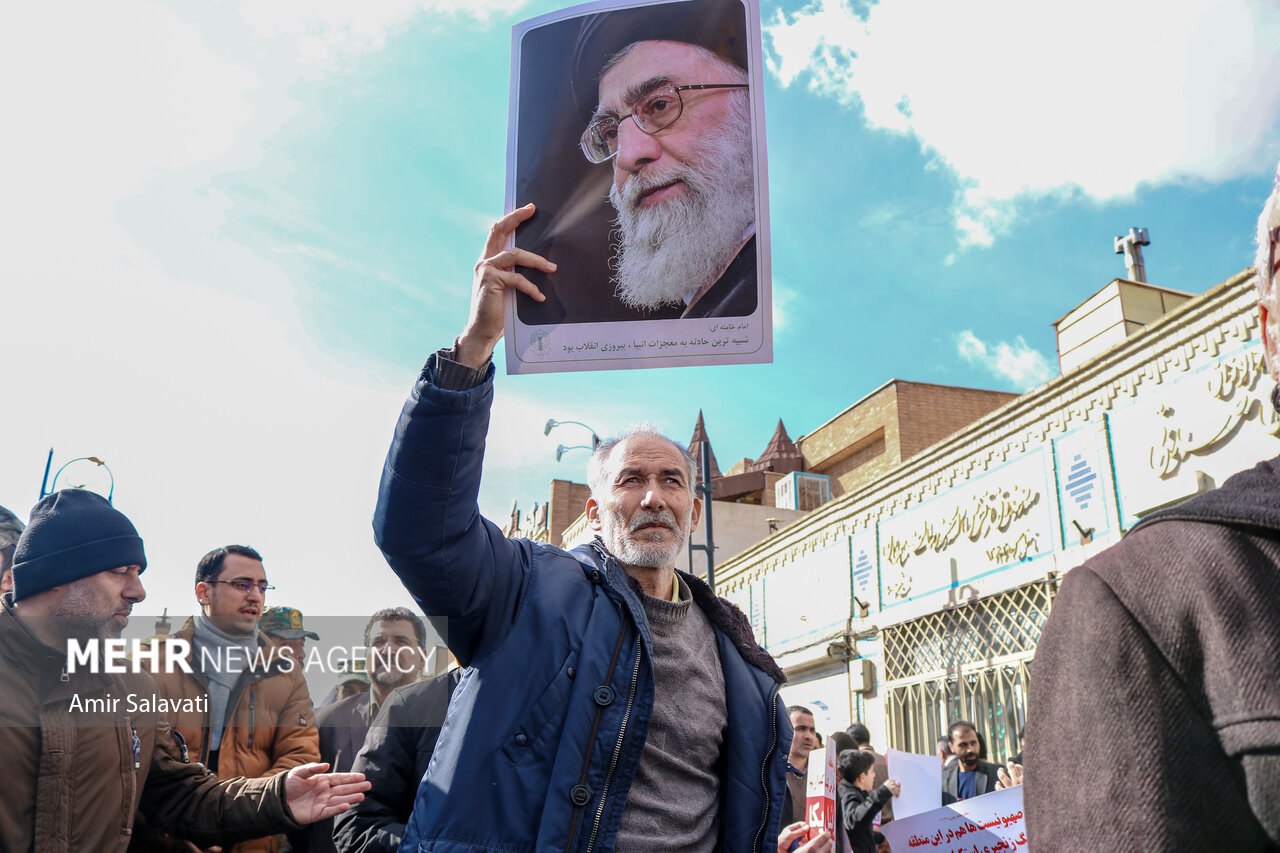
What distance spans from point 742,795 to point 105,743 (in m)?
2.07

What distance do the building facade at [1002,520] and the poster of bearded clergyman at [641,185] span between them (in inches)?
275

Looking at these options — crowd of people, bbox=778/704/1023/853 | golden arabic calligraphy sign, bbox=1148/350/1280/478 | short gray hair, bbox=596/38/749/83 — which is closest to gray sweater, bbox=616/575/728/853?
crowd of people, bbox=778/704/1023/853

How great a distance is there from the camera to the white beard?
2.67 metres

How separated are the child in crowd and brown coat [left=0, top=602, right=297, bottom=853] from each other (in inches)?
150

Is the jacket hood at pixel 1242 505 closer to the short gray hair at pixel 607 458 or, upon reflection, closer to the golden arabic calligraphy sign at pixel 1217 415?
the short gray hair at pixel 607 458

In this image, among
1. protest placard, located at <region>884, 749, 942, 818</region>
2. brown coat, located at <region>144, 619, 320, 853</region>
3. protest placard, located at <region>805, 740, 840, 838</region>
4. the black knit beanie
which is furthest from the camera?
protest placard, located at <region>884, 749, 942, 818</region>

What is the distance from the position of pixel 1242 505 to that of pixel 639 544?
78.9 inches

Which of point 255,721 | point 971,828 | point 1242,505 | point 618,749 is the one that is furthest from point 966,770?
point 1242,505

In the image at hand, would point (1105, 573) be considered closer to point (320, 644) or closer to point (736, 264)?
point (736, 264)

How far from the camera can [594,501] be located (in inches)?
132

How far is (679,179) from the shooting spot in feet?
8.96

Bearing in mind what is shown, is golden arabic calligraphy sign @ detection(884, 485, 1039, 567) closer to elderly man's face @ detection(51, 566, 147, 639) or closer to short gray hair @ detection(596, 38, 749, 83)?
short gray hair @ detection(596, 38, 749, 83)

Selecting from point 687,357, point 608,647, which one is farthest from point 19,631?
point 687,357

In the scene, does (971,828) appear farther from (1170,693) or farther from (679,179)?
(1170,693)
